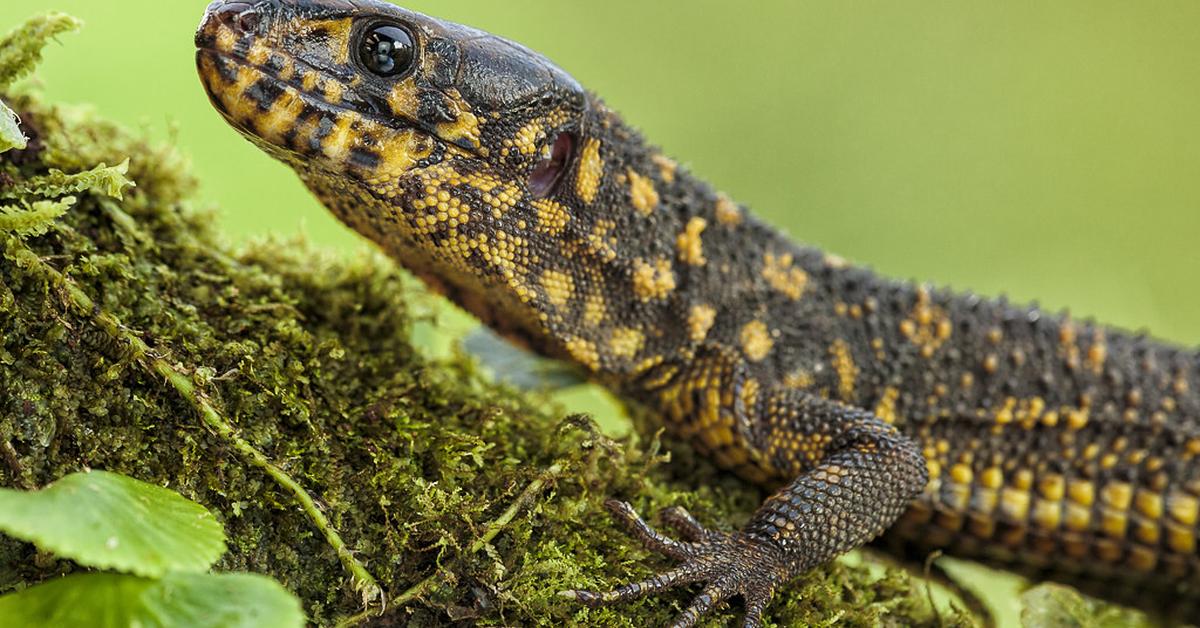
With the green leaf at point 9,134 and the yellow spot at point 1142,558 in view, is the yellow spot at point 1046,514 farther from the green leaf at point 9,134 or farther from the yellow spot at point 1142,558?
the green leaf at point 9,134

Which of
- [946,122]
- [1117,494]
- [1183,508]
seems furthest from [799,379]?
[946,122]

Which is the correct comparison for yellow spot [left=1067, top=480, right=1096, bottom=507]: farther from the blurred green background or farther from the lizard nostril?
the blurred green background

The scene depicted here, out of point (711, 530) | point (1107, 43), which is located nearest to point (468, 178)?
point (711, 530)

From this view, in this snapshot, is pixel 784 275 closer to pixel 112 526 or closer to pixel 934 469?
pixel 934 469

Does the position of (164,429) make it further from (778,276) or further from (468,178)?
(778,276)

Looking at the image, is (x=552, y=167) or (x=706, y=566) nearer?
(x=706, y=566)
